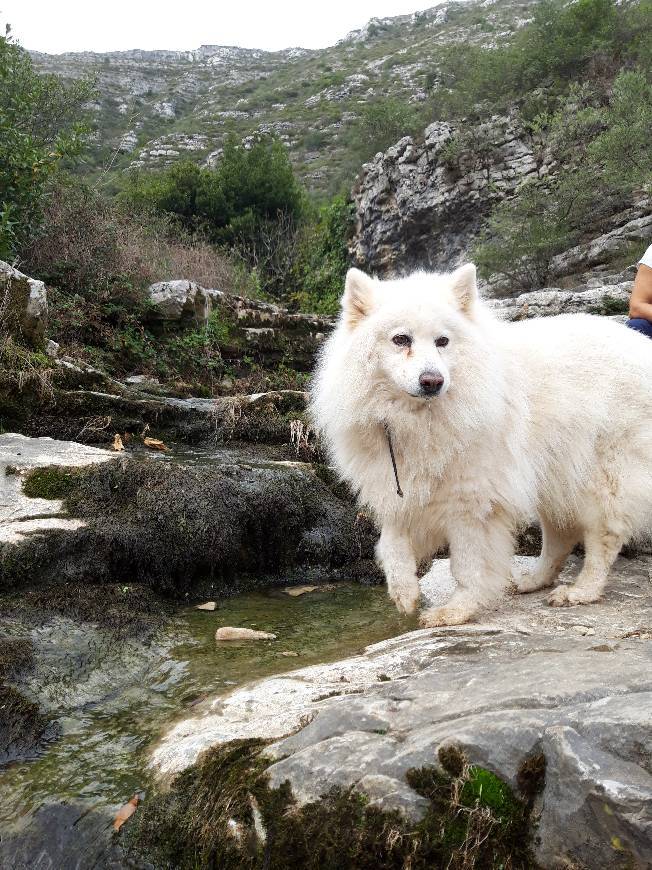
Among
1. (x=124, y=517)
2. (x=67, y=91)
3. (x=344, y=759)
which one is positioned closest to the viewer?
(x=344, y=759)

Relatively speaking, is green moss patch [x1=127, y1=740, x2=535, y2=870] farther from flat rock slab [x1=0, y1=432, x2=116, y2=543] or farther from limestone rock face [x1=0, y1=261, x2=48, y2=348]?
limestone rock face [x1=0, y1=261, x2=48, y2=348]

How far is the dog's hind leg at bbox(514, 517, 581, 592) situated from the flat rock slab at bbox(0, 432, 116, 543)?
3.43 metres

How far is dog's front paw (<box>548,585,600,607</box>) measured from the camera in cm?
400

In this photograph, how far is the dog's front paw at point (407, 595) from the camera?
148 inches

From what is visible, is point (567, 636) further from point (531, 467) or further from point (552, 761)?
point (552, 761)

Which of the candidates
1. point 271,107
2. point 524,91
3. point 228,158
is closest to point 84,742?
point 228,158

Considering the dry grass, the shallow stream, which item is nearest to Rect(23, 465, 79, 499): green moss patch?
the shallow stream

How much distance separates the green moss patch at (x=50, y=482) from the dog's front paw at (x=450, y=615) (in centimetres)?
313

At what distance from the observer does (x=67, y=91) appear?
48.5ft

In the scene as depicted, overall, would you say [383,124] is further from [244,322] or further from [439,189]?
[244,322]

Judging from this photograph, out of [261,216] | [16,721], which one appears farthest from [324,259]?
[16,721]

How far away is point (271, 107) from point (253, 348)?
166 ft

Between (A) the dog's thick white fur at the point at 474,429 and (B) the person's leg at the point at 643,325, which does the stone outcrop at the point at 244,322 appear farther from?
(A) the dog's thick white fur at the point at 474,429

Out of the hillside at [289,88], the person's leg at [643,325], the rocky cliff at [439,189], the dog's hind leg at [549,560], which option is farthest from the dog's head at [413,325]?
the hillside at [289,88]
